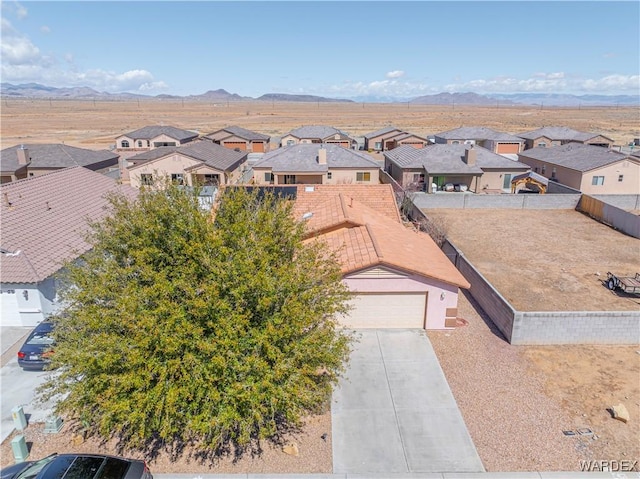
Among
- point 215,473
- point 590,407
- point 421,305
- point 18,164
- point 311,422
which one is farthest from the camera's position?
point 18,164

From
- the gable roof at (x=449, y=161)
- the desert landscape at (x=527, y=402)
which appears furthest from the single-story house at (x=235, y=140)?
the desert landscape at (x=527, y=402)

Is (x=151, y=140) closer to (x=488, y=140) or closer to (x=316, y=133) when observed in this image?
(x=316, y=133)

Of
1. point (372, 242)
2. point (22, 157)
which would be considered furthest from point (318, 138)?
point (372, 242)

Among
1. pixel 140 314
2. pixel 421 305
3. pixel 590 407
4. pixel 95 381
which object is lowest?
pixel 590 407

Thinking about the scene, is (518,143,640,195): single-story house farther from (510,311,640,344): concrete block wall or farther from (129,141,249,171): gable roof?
(129,141,249,171): gable roof

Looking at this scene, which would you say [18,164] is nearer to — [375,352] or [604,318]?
[375,352]

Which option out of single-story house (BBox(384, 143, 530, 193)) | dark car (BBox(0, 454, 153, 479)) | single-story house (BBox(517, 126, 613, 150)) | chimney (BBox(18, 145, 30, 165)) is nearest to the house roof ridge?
dark car (BBox(0, 454, 153, 479))

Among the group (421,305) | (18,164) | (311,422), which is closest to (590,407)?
(421,305)

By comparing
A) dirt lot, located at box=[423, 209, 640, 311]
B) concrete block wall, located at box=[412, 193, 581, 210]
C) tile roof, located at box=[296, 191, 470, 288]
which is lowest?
dirt lot, located at box=[423, 209, 640, 311]
